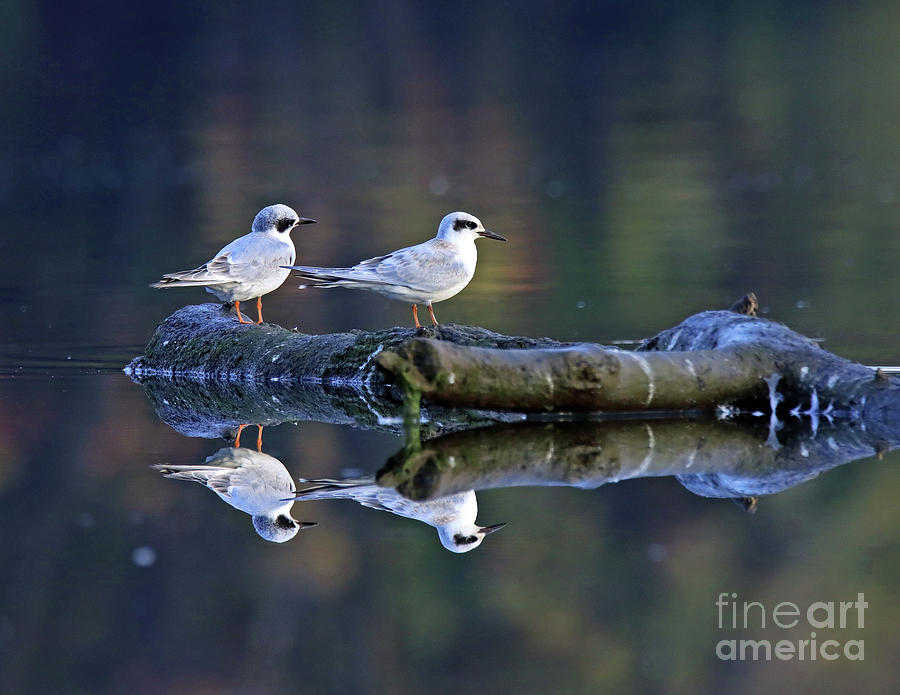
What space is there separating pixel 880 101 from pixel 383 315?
2153cm

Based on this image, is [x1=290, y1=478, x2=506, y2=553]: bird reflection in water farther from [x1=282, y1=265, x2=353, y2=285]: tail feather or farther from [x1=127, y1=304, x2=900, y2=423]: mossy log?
[x1=282, y1=265, x2=353, y2=285]: tail feather

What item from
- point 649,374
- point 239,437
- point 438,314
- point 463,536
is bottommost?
point 463,536

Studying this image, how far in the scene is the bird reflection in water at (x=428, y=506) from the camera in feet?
18.5

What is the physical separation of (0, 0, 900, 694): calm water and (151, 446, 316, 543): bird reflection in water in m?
0.10

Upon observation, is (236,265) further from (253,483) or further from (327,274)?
(253,483)

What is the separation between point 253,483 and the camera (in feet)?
21.5

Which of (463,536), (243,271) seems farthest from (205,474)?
(243,271)

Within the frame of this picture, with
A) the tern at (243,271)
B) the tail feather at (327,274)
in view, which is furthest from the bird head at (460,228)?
the tern at (243,271)

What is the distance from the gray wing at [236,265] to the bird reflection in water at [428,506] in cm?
289

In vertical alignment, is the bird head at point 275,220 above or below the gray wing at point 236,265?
above

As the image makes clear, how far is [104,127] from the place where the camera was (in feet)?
102

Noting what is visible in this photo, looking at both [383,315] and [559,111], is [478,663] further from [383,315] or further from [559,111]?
[559,111]

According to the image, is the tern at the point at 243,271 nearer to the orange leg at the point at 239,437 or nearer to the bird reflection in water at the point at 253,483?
the orange leg at the point at 239,437

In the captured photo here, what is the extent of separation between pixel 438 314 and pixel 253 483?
5310 mm
